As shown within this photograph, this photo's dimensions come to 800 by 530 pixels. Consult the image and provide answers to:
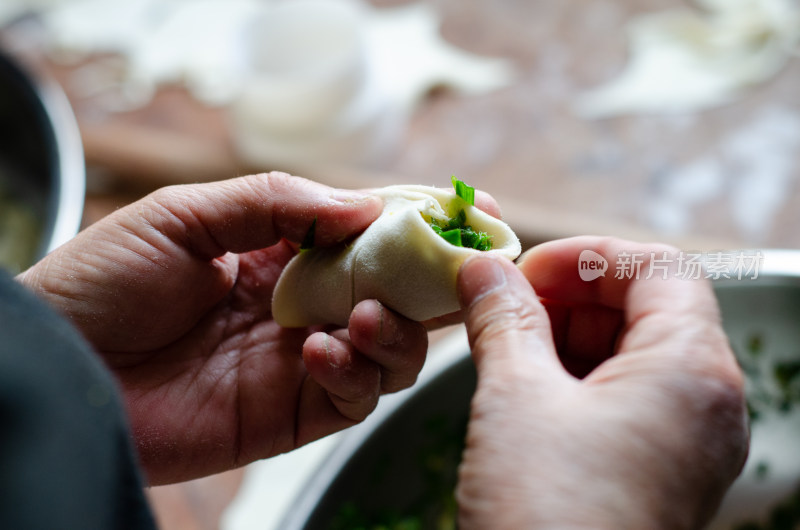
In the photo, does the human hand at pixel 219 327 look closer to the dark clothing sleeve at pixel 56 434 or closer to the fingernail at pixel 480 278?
the fingernail at pixel 480 278

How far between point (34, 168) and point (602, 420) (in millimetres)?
1325

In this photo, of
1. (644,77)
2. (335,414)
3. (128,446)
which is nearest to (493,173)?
(644,77)

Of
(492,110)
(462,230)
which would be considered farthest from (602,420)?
(492,110)

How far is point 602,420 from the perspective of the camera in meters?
0.49

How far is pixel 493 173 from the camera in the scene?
1.49m

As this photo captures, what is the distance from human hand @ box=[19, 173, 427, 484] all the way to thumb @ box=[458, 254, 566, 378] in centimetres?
14

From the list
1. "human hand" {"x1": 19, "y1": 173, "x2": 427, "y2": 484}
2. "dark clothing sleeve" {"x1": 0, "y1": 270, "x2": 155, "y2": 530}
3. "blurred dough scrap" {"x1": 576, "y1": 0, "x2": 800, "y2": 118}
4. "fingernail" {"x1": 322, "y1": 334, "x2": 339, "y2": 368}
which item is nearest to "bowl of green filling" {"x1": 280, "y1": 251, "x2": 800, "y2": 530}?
"human hand" {"x1": 19, "y1": 173, "x2": 427, "y2": 484}

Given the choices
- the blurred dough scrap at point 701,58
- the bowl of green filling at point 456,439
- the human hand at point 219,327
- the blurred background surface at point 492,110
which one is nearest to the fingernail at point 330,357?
the human hand at point 219,327

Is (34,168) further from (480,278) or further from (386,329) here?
(480,278)

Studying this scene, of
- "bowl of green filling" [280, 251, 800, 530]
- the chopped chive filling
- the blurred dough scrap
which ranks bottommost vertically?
"bowl of green filling" [280, 251, 800, 530]

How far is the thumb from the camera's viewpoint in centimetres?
53

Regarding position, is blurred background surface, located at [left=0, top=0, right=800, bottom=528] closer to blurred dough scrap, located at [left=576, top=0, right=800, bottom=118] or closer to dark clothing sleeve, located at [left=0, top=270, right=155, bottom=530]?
blurred dough scrap, located at [left=576, top=0, right=800, bottom=118]

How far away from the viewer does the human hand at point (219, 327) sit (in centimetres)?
72

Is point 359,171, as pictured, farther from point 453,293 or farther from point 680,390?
point 680,390
